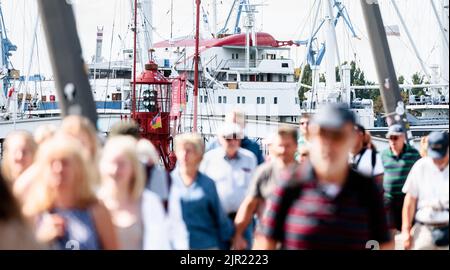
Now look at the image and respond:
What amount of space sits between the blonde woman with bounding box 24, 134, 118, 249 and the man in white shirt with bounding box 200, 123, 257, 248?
2604 millimetres

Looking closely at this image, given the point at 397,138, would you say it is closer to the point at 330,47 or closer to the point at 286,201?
the point at 286,201

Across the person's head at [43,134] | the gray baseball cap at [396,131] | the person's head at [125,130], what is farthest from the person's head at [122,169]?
the gray baseball cap at [396,131]

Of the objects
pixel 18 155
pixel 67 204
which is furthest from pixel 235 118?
pixel 67 204

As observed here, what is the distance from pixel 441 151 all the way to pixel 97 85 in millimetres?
56637

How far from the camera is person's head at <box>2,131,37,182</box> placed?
6332 mm

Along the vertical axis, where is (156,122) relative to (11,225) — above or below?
below

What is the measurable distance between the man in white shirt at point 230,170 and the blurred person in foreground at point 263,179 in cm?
69

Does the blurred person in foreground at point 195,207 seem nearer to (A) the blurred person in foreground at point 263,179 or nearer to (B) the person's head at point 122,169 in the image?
(A) the blurred person in foreground at point 263,179

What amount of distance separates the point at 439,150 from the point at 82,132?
2.93 metres

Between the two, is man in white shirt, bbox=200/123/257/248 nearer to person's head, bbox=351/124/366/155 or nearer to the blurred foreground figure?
person's head, bbox=351/124/366/155

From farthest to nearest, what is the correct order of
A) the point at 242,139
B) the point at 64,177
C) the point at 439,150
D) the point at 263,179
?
the point at 242,139, the point at 439,150, the point at 263,179, the point at 64,177

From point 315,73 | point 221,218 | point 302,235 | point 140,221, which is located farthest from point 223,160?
point 315,73

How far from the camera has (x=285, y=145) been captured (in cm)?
695
